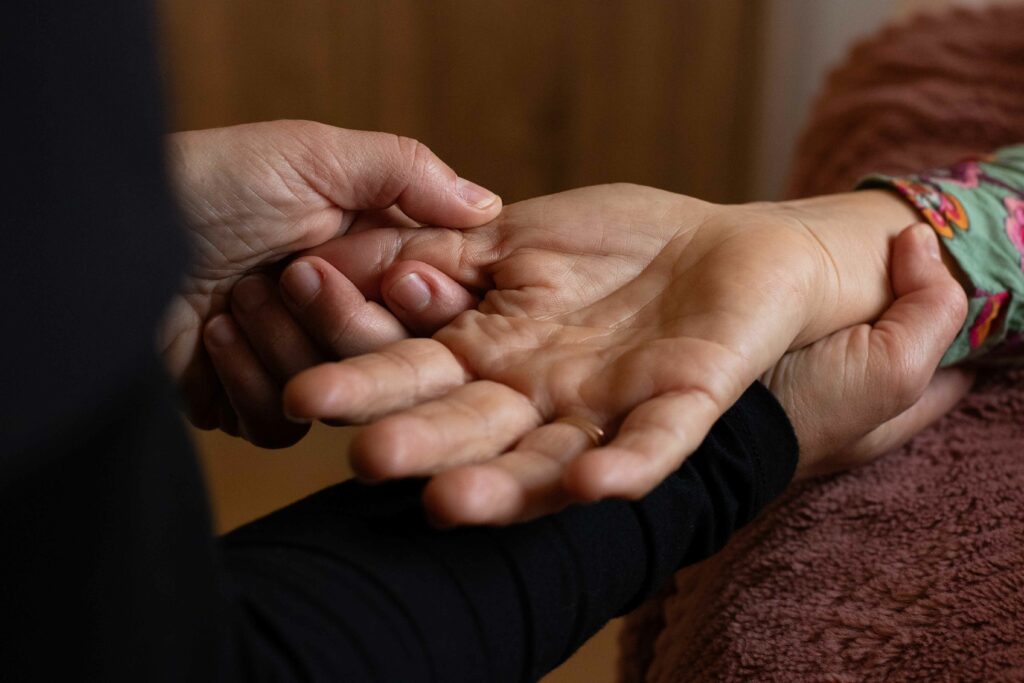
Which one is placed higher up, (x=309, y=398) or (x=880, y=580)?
(x=309, y=398)

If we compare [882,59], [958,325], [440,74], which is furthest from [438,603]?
[440,74]

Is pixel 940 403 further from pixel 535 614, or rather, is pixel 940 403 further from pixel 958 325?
pixel 535 614

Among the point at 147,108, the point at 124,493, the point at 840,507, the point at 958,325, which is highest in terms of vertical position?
the point at 147,108

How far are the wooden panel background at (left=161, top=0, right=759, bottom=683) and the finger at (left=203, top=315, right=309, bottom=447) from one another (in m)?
1.01

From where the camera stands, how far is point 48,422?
0.89 ft

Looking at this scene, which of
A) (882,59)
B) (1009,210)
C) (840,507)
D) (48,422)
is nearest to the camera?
(48,422)

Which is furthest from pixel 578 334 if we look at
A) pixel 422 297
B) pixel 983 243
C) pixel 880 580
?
pixel 983 243

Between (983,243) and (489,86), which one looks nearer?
(983,243)

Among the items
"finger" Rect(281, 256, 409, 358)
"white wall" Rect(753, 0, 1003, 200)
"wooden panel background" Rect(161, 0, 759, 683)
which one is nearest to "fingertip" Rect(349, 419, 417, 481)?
"finger" Rect(281, 256, 409, 358)

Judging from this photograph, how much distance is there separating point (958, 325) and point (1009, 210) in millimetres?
162

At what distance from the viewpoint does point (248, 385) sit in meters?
0.76

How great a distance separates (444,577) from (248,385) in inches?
13.1

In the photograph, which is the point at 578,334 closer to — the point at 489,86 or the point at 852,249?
the point at 852,249

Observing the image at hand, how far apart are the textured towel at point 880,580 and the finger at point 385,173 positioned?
1.03ft
